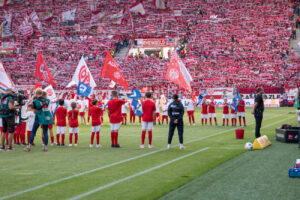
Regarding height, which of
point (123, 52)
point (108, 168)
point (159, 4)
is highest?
point (159, 4)

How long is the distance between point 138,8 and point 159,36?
6.02 metres

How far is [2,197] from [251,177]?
16.2 ft

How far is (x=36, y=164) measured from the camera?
10461 mm

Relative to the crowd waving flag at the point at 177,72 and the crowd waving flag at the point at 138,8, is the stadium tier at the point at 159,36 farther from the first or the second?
the crowd waving flag at the point at 177,72

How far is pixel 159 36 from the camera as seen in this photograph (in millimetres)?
60344

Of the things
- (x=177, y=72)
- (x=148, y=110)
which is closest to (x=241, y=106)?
(x=177, y=72)

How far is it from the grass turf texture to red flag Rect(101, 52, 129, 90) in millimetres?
8421

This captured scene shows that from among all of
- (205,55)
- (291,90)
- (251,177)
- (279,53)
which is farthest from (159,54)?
(251,177)

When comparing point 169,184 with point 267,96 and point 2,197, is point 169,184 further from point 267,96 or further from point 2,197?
point 267,96

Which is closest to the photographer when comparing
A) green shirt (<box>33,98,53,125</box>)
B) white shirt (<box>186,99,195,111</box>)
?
green shirt (<box>33,98,53,125</box>)

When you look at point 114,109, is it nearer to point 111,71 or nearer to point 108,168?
point 108,168

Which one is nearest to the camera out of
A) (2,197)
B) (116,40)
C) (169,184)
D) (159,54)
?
(2,197)

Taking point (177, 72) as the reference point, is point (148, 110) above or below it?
below

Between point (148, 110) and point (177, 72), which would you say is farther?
point (177, 72)
